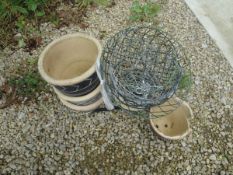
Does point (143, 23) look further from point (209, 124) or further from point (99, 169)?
point (99, 169)

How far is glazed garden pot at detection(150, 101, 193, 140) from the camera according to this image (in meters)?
2.53

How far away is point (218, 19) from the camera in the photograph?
10.7ft

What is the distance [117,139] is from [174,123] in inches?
19.3

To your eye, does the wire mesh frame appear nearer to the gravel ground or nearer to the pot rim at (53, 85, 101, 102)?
the pot rim at (53, 85, 101, 102)

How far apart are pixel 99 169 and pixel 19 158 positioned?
651 mm

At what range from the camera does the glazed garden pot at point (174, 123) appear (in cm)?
253

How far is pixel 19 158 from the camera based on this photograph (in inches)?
101

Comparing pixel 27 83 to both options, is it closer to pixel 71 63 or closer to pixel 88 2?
pixel 71 63

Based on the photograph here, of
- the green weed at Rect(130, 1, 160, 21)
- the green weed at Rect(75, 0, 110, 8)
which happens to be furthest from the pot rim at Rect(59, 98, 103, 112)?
the green weed at Rect(75, 0, 110, 8)

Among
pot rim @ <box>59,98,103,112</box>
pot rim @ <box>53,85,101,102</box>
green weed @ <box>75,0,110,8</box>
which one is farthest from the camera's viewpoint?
green weed @ <box>75,0,110,8</box>

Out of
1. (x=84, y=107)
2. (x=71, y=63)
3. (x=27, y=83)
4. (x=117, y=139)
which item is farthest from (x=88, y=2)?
(x=117, y=139)

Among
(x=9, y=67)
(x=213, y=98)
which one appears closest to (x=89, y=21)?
(x=9, y=67)

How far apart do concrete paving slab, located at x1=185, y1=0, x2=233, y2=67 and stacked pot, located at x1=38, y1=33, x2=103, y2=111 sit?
129 centimetres

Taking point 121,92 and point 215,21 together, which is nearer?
point 121,92
